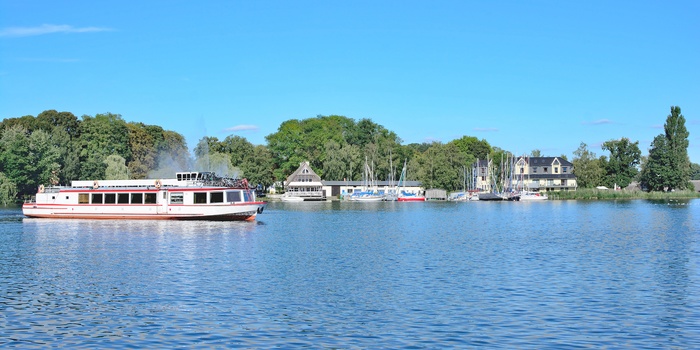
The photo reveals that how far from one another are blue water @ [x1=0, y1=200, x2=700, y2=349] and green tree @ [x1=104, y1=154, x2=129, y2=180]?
7747 cm

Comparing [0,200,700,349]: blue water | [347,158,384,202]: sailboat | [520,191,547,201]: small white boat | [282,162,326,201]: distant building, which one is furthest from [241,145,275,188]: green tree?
[0,200,700,349]: blue water

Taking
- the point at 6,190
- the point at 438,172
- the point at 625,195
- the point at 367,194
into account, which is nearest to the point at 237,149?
the point at 367,194

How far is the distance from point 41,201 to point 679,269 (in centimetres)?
6912

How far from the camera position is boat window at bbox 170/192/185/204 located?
77.6 m

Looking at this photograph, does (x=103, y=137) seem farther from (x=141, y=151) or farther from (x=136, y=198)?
(x=136, y=198)

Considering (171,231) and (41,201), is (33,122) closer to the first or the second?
(41,201)

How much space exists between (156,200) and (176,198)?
2296 millimetres

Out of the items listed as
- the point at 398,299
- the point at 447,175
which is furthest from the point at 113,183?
the point at 447,175

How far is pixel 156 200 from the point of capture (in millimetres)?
78188

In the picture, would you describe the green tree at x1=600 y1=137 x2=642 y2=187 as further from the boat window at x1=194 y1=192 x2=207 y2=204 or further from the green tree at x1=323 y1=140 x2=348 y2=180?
the boat window at x1=194 y1=192 x2=207 y2=204

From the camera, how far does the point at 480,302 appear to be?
2850 cm

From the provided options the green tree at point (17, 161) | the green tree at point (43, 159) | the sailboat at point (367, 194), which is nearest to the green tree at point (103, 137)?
the green tree at point (43, 159)

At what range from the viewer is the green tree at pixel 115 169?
13275cm

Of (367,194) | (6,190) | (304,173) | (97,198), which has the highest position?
(304,173)
